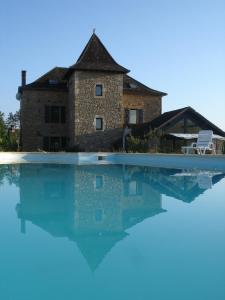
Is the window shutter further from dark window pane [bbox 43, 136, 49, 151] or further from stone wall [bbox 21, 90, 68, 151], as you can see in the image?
dark window pane [bbox 43, 136, 49, 151]

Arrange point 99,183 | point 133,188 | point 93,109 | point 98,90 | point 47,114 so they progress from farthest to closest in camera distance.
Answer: point 47,114 → point 98,90 → point 93,109 → point 99,183 → point 133,188

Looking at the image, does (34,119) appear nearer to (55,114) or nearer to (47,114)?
(47,114)

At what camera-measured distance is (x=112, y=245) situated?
15.5 ft

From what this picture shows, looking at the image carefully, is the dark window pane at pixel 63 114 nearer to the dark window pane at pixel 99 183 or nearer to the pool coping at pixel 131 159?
the pool coping at pixel 131 159

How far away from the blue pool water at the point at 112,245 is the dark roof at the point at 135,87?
72.6 feet

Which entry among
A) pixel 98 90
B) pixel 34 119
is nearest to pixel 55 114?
pixel 34 119

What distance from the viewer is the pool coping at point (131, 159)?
15.6 m

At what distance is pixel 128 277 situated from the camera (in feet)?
12.0

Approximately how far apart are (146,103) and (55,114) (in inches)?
333

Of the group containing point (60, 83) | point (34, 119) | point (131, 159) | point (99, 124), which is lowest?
point (131, 159)

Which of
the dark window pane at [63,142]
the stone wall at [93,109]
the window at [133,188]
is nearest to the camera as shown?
the window at [133,188]

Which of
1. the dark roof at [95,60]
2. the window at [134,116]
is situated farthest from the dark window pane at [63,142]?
the window at [134,116]

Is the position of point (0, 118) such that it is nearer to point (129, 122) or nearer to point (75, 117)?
point (75, 117)

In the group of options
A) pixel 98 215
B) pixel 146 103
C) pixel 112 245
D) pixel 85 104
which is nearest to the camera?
pixel 112 245
